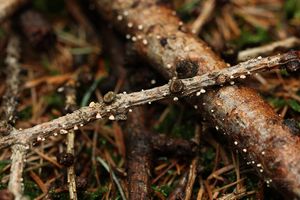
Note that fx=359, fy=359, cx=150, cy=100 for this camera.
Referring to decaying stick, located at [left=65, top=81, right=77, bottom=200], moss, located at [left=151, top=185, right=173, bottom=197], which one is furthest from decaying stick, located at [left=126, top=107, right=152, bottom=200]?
decaying stick, located at [left=65, top=81, right=77, bottom=200]

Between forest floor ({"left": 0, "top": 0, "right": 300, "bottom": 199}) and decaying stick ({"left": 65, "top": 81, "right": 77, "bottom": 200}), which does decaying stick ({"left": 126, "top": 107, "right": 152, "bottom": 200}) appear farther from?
decaying stick ({"left": 65, "top": 81, "right": 77, "bottom": 200})

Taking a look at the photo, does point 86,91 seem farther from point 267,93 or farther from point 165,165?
point 267,93

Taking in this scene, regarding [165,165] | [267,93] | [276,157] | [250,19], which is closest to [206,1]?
[250,19]

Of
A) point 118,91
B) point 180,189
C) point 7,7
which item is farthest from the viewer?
point 7,7

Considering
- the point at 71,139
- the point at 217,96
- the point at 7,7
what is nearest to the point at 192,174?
the point at 217,96

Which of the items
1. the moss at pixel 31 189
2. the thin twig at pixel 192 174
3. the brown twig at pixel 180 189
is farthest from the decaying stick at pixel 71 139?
the thin twig at pixel 192 174

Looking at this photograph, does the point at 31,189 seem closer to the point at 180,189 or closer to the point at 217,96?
the point at 180,189

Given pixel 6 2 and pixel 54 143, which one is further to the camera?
pixel 6 2

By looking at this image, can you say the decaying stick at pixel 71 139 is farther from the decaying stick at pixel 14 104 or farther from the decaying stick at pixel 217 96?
the decaying stick at pixel 217 96
